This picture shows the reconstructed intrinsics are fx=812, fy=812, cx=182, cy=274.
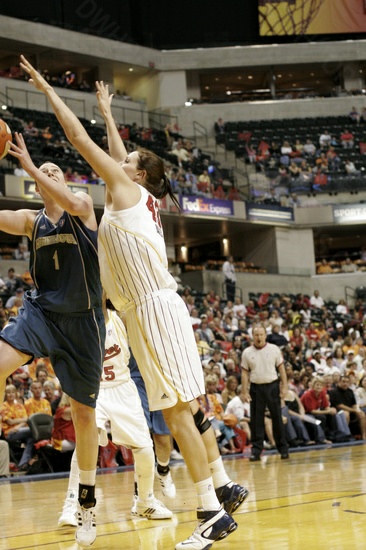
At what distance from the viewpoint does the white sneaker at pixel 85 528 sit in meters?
4.55

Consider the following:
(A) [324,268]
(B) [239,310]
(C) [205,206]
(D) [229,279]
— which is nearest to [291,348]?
(B) [239,310]

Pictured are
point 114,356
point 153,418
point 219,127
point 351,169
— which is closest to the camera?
point 114,356

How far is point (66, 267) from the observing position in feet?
15.6

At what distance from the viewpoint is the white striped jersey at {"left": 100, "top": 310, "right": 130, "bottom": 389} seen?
21.0 feet

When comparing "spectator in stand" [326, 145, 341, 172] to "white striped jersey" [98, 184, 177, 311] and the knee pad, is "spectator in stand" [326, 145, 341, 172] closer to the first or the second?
the knee pad

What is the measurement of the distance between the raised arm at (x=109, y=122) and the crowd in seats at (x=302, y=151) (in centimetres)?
2612

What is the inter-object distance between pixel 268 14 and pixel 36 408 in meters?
28.9

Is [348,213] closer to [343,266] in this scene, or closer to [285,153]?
[343,266]

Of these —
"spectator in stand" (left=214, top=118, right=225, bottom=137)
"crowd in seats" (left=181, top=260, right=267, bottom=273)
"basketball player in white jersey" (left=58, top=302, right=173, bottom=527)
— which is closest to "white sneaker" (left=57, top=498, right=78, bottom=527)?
"basketball player in white jersey" (left=58, top=302, right=173, bottom=527)

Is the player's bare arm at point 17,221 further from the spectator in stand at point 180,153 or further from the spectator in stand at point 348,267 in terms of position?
the spectator in stand at point 348,267

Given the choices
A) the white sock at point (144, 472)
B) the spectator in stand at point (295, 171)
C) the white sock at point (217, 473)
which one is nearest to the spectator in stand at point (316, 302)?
the spectator in stand at point (295, 171)

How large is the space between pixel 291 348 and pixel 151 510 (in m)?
14.3

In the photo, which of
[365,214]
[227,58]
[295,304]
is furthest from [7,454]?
[227,58]

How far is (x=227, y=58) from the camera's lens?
35750 millimetres
